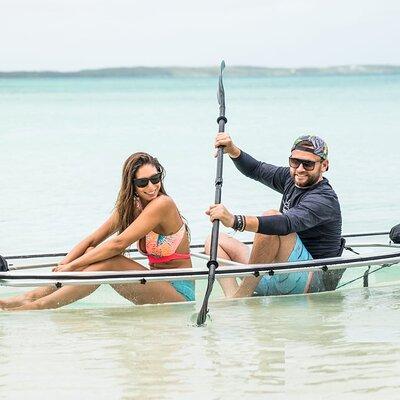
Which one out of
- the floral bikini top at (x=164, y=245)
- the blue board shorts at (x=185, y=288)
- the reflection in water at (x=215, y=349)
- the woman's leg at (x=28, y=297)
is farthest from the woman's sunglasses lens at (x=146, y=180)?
the reflection in water at (x=215, y=349)

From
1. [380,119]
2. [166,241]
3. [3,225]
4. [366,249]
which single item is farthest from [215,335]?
[380,119]

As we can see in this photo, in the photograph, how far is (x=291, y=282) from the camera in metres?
8.08

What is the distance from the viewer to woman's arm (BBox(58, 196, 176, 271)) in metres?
7.58

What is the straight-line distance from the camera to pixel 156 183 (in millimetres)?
7652

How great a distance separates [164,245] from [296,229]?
2.89ft

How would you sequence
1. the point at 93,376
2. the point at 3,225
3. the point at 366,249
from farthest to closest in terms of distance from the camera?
1. the point at 3,225
2. the point at 366,249
3. the point at 93,376

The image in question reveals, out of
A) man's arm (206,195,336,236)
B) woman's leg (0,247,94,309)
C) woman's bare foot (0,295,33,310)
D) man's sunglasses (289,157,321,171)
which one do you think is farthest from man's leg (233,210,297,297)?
woman's bare foot (0,295,33,310)

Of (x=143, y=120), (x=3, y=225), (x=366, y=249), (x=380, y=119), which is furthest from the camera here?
(x=143, y=120)

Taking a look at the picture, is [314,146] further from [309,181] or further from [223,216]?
[223,216]

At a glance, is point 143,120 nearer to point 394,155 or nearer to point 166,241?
point 394,155

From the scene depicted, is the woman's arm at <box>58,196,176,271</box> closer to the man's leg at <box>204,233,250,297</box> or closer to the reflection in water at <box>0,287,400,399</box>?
the reflection in water at <box>0,287,400,399</box>

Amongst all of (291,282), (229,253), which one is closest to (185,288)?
(229,253)

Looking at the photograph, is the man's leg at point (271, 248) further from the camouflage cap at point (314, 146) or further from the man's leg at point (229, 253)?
the camouflage cap at point (314, 146)

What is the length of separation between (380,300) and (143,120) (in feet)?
117
